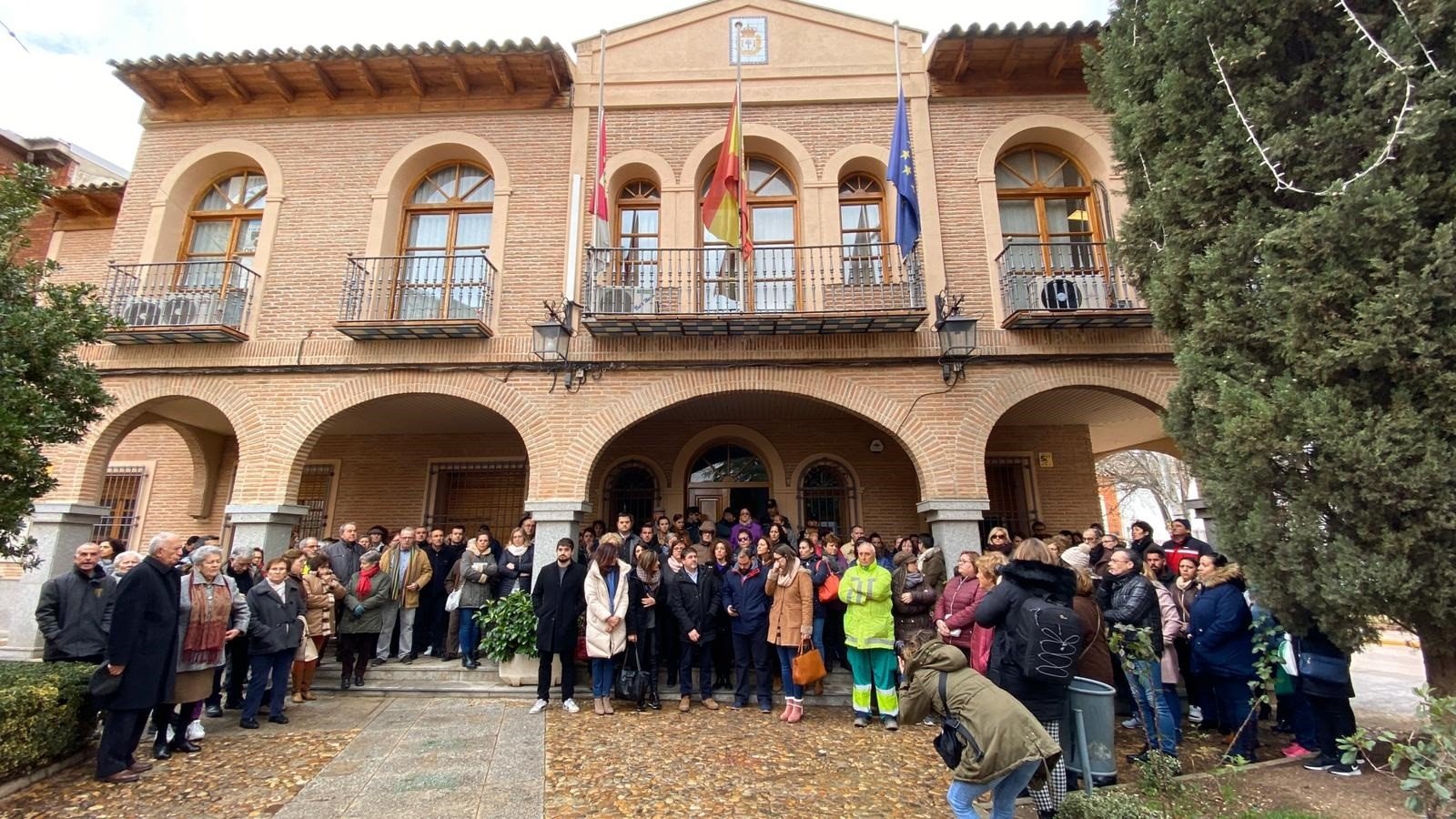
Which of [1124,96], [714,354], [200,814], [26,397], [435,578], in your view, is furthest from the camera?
[714,354]

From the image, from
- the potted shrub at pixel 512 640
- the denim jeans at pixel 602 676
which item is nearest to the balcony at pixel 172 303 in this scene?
the potted shrub at pixel 512 640

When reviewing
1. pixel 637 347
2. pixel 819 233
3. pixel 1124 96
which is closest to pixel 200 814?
pixel 637 347

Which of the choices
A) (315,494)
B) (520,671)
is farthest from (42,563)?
(520,671)

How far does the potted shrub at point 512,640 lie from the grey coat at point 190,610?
2236 millimetres

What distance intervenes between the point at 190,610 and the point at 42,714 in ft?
3.28

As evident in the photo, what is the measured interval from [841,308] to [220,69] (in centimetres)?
981

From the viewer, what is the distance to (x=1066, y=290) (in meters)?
8.62

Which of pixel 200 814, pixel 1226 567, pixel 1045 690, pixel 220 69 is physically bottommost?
pixel 200 814

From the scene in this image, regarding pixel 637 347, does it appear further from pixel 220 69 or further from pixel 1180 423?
pixel 220 69

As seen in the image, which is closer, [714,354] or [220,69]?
[714,354]

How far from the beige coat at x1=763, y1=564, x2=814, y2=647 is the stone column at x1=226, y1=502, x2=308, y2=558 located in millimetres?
6483

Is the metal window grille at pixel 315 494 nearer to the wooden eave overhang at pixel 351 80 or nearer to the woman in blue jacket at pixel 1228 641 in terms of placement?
the wooden eave overhang at pixel 351 80

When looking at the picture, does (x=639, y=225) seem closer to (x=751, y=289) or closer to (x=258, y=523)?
(x=751, y=289)

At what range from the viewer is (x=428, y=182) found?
1028 cm
